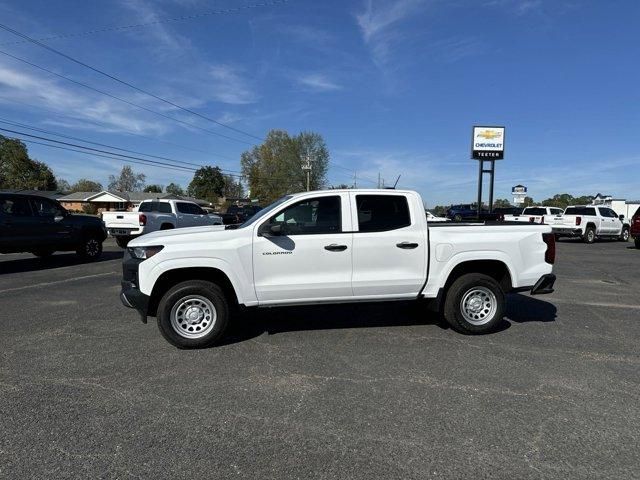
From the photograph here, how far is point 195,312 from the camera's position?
5.40 m

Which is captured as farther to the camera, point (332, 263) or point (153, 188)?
point (153, 188)

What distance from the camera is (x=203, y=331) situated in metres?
5.41

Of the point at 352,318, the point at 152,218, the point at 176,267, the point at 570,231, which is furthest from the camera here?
the point at 570,231

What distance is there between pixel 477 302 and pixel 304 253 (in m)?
2.37

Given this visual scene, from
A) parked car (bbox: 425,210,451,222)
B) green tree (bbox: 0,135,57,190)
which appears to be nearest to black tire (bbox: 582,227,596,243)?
parked car (bbox: 425,210,451,222)

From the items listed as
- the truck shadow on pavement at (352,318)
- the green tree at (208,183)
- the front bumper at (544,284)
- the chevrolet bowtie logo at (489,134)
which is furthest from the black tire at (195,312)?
the green tree at (208,183)

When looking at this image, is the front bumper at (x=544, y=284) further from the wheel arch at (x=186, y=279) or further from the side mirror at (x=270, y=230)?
the wheel arch at (x=186, y=279)

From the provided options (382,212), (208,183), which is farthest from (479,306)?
(208,183)

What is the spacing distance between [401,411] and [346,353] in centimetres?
149

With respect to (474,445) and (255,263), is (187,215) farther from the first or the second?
(474,445)

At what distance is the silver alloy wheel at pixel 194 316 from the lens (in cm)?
535

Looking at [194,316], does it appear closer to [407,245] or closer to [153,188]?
[407,245]

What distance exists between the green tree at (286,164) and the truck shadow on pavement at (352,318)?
84.1m

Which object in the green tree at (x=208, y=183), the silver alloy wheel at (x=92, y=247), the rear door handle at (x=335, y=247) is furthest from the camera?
the green tree at (x=208, y=183)
